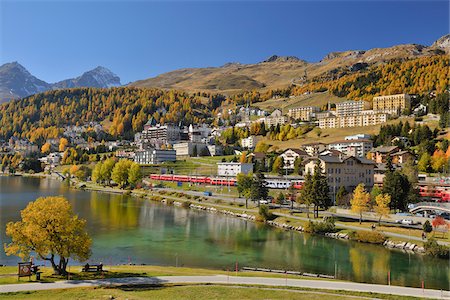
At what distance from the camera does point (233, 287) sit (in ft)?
63.7

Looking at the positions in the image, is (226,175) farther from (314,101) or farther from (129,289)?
(314,101)

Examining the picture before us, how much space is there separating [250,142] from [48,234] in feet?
361

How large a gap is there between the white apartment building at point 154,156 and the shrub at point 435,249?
317 ft

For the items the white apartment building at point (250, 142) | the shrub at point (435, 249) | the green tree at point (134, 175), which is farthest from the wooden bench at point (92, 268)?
the white apartment building at point (250, 142)

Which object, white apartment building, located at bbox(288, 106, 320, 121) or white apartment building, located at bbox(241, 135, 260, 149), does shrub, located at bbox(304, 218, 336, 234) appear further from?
white apartment building, located at bbox(288, 106, 320, 121)

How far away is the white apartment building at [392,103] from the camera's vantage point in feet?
450

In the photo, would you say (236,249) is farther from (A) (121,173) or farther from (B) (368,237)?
(A) (121,173)

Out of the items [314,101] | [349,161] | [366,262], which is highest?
[314,101]

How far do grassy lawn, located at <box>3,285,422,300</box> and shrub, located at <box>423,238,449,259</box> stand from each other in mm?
18341

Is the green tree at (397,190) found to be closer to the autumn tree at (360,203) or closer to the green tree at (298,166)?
the autumn tree at (360,203)

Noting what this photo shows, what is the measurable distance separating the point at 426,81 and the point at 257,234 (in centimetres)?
14742

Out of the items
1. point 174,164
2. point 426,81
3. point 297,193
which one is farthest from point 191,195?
point 426,81

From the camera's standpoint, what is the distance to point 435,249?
3366 centimetres

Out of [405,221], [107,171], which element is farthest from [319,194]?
[107,171]
